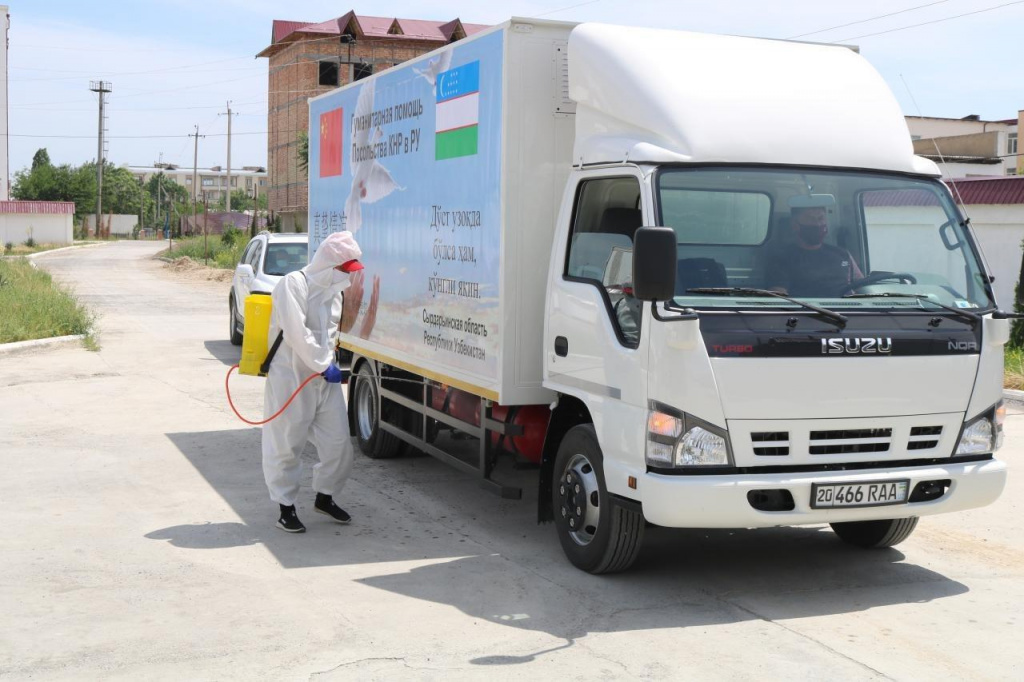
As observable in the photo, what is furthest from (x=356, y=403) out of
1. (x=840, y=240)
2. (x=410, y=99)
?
(x=840, y=240)

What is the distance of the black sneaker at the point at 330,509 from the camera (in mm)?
7957

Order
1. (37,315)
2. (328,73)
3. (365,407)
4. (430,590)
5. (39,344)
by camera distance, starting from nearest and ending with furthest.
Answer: (430,590)
(365,407)
(39,344)
(37,315)
(328,73)

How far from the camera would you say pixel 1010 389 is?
14555mm

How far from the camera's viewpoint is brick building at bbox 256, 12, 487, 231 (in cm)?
6525

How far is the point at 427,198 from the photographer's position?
8.50m

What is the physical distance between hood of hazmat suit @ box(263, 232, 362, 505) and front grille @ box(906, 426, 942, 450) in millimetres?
3510

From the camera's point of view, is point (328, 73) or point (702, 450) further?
point (328, 73)

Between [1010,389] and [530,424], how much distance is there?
9.29 meters

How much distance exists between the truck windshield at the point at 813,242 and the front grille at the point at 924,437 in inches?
24.6

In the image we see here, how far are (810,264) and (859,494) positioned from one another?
3.96ft

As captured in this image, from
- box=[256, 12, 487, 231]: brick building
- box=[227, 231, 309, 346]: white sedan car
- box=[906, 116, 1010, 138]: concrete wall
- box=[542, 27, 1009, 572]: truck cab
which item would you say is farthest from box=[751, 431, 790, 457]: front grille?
box=[906, 116, 1010, 138]: concrete wall

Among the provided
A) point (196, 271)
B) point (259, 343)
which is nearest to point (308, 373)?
point (259, 343)

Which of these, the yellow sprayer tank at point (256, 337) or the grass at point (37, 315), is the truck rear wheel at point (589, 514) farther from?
the grass at point (37, 315)

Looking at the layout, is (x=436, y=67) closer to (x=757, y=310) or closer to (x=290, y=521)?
(x=290, y=521)
